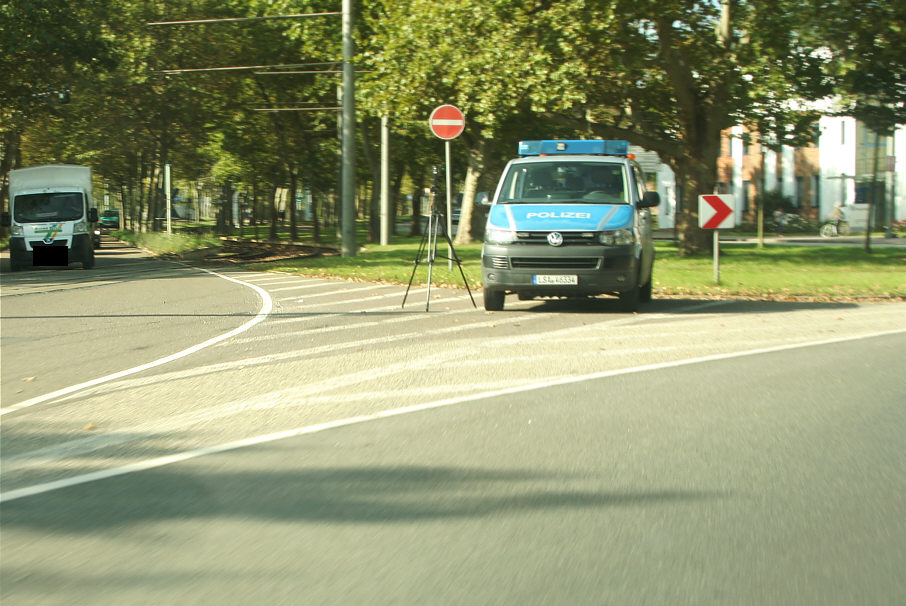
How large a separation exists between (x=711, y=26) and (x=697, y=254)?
5.71 meters

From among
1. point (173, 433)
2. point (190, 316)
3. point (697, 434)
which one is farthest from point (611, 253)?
point (173, 433)

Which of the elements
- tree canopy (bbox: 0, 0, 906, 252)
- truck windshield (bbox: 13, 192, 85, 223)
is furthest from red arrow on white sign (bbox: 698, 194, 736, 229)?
truck windshield (bbox: 13, 192, 85, 223)

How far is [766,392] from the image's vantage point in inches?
321

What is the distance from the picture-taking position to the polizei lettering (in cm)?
1392

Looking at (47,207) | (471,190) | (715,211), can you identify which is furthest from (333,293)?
(471,190)

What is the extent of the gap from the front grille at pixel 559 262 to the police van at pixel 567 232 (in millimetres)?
13

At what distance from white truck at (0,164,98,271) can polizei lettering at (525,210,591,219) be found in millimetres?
17776

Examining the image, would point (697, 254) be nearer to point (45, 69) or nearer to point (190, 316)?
point (190, 316)

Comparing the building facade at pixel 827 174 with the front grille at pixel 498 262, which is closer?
the front grille at pixel 498 262

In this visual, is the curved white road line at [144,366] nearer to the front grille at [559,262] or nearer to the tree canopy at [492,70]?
the front grille at [559,262]

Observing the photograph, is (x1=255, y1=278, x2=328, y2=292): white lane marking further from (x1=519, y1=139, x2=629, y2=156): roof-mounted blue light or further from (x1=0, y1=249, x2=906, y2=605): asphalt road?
(x1=0, y1=249, x2=906, y2=605): asphalt road

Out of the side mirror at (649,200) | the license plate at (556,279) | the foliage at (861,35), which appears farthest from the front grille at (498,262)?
the foliage at (861,35)

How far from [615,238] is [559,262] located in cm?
79

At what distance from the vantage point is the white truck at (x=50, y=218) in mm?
28438
